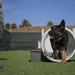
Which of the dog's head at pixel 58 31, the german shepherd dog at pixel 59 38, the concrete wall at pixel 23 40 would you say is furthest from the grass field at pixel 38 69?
the concrete wall at pixel 23 40

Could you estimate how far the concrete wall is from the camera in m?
23.1

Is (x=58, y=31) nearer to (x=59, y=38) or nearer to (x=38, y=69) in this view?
(x=59, y=38)

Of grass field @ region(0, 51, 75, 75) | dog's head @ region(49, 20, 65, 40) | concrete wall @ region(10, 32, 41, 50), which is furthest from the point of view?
concrete wall @ region(10, 32, 41, 50)

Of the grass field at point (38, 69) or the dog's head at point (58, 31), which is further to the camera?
the dog's head at point (58, 31)

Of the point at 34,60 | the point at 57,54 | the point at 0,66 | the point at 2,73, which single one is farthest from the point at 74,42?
the point at 2,73

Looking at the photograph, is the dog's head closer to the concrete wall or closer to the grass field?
the grass field

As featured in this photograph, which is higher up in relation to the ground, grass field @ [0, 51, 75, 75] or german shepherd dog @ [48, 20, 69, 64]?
german shepherd dog @ [48, 20, 69, 64]

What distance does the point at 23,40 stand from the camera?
23.5 meters

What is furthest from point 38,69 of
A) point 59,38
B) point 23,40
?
point 23,40

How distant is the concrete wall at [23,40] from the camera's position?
23.1 metres

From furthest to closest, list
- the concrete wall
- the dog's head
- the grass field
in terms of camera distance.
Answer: the concrete wall → the dog's head → the grass field

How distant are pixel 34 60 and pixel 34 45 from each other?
503 inches

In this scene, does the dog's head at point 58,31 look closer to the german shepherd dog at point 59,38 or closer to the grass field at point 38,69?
the german shepherd dog at point 59,38

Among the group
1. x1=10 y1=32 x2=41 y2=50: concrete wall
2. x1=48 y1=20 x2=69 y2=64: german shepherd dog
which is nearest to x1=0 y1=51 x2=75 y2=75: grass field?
x1=48 y1=20 x2=69 y2=64: german shepherd dog
